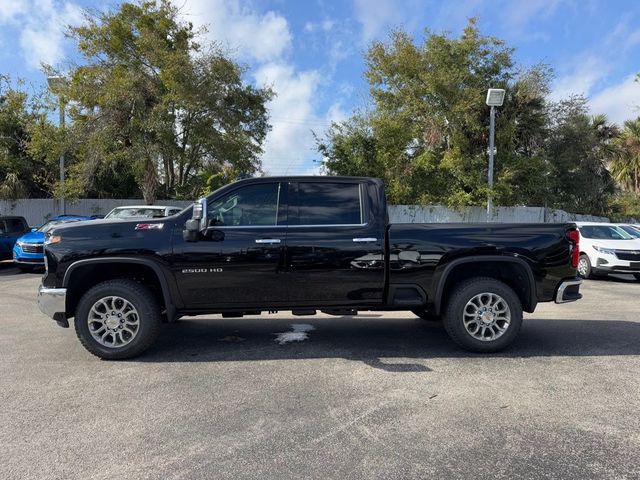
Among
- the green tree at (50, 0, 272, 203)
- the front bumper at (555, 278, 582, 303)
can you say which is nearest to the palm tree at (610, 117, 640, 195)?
the green tree at (50, 0, 272, 203)

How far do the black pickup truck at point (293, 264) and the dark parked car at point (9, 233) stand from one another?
37.1 ft

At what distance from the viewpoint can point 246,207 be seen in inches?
220

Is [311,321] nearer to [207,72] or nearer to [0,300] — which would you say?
[0,300]

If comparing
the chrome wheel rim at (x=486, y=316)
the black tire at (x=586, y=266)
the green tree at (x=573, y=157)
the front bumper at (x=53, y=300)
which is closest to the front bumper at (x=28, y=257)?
the front bumper at (x=53, y=300)

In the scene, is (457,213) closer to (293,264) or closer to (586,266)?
(586,266)

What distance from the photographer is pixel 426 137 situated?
871 inches

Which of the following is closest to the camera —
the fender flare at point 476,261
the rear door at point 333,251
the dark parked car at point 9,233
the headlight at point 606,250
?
the rear door at point 333,251

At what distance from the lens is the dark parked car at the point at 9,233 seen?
A: 1490cm

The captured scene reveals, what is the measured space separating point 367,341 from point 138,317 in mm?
2730

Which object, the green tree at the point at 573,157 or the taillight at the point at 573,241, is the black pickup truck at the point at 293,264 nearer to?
the taillight at the point at 573,241

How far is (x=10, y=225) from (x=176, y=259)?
42.5 feet

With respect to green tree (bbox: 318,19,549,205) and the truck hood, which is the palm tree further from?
the truck hood

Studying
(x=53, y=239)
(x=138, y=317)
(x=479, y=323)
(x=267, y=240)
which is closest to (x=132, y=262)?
(x=138, y=317)

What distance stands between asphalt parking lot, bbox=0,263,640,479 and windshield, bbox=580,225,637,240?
7.70m
